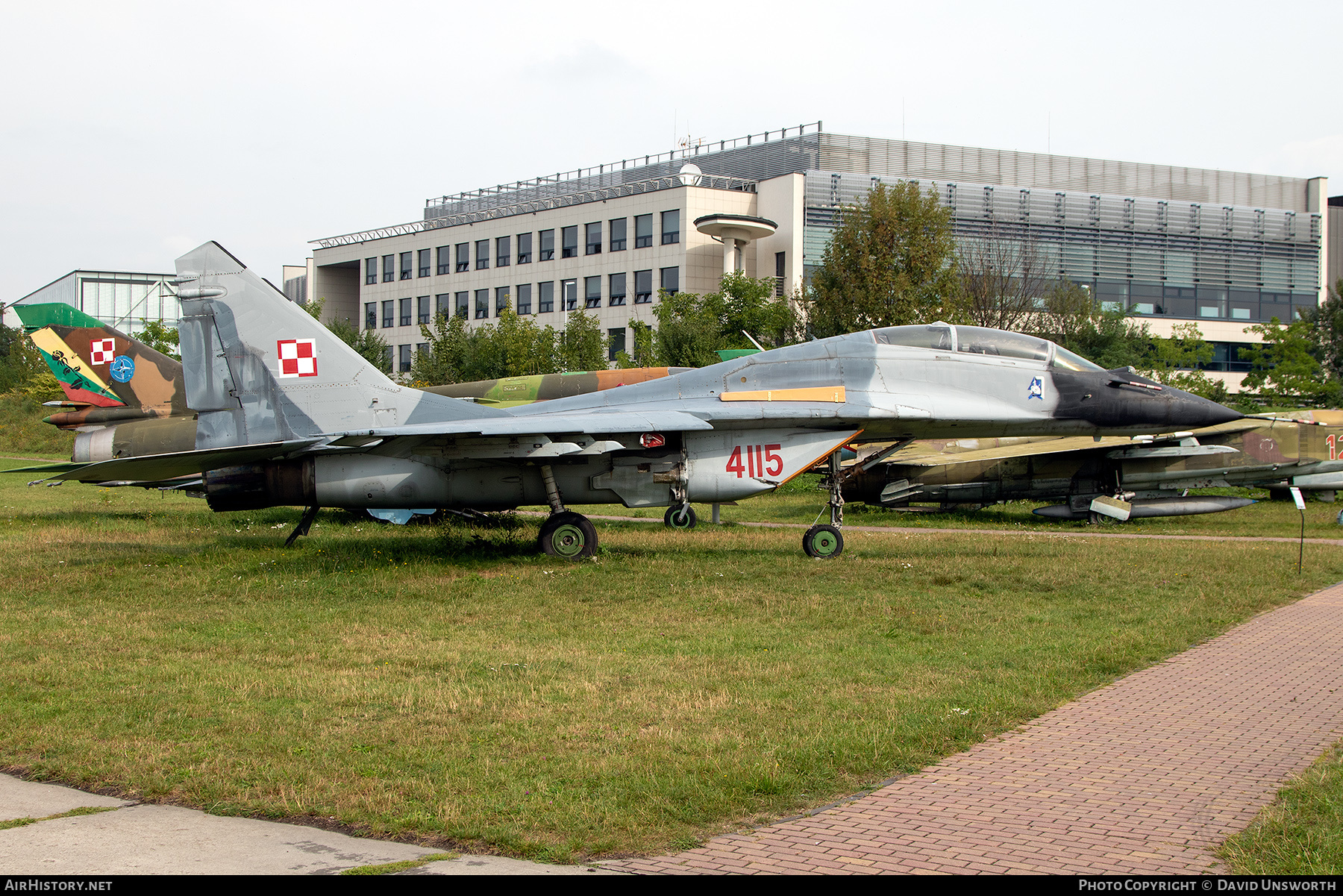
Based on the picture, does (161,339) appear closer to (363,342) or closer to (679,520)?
(363,342)

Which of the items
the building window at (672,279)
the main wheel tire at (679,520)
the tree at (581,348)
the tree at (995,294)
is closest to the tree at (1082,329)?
the tree at (995,294)

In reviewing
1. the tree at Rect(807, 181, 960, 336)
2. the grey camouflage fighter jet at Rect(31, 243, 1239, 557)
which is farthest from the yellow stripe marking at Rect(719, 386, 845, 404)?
the tree at Rect(807, 181, 960, 336)

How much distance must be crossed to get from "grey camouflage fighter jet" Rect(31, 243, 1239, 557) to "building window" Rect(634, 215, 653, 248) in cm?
4563

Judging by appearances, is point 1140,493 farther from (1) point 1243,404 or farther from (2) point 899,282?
(1) point 1243,404

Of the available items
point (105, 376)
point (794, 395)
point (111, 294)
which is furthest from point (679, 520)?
point (111, 294)

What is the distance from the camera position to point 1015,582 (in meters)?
12.8

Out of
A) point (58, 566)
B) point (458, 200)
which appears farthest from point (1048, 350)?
point (458, 200)

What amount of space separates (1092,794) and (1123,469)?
17957mm

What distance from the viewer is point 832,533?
48.4ft

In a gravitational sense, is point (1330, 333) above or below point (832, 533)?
above

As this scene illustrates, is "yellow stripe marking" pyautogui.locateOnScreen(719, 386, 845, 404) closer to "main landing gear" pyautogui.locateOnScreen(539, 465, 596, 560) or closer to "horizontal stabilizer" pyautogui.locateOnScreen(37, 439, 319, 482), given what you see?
"main landing gear" pyautogui.locateOnScreen(539, 465, 596, 560)

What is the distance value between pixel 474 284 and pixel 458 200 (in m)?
10.7

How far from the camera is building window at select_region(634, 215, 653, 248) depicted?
58.9 metres

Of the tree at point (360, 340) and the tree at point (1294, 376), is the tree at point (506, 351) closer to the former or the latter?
the tree at point (360, 340)
